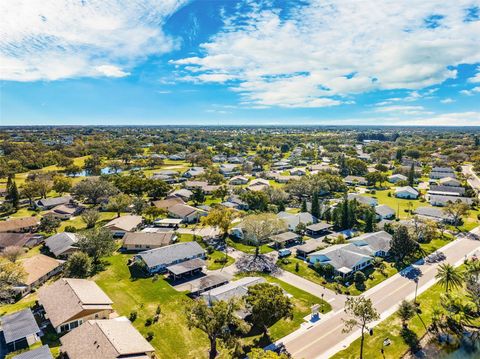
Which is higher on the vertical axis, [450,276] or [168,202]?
[450,276]

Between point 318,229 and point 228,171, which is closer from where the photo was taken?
point 318,229

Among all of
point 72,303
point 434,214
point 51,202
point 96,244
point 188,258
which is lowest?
point 188,258

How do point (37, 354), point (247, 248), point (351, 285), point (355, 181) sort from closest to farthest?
point (37, 354)
point (351, 285)
point (247, 248)
point (355, 181)

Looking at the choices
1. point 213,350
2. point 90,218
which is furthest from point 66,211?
point 213,350

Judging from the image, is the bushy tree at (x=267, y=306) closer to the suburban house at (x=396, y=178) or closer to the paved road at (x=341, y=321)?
the paved road at (x=341, y=321)

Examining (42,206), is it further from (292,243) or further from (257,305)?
(257,305)

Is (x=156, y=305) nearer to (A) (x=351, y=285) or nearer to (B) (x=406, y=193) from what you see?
(A) (x=351, y=285)

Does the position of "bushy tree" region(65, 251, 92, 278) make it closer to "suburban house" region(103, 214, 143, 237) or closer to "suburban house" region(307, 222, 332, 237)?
"suburban house" region(103, 214, 143, 237)
